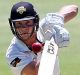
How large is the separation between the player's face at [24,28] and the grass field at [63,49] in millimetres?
3464

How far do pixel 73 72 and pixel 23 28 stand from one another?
362 cm

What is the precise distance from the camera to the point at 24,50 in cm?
431

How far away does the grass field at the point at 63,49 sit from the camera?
304 inches

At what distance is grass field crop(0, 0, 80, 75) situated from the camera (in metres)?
7.72

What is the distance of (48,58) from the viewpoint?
3.48m

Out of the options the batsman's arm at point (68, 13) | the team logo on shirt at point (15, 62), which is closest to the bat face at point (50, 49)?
the team logo on shirt at point (15, 62)

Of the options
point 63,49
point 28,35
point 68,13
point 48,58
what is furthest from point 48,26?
point 63,49

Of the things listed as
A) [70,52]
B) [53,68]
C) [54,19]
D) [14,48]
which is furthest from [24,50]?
[70,52]

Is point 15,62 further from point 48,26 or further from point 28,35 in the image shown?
point 48,26

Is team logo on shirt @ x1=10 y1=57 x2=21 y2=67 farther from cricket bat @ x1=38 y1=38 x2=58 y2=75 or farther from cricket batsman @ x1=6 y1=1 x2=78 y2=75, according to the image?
cricket bat @ x1=38 y1=38 x2=58 y2=75

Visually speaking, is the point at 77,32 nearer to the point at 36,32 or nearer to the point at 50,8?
the point at 50,8

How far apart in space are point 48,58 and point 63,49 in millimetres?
5129

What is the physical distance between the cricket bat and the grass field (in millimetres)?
3777

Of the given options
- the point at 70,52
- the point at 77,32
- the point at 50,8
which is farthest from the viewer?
the point at 50,8
